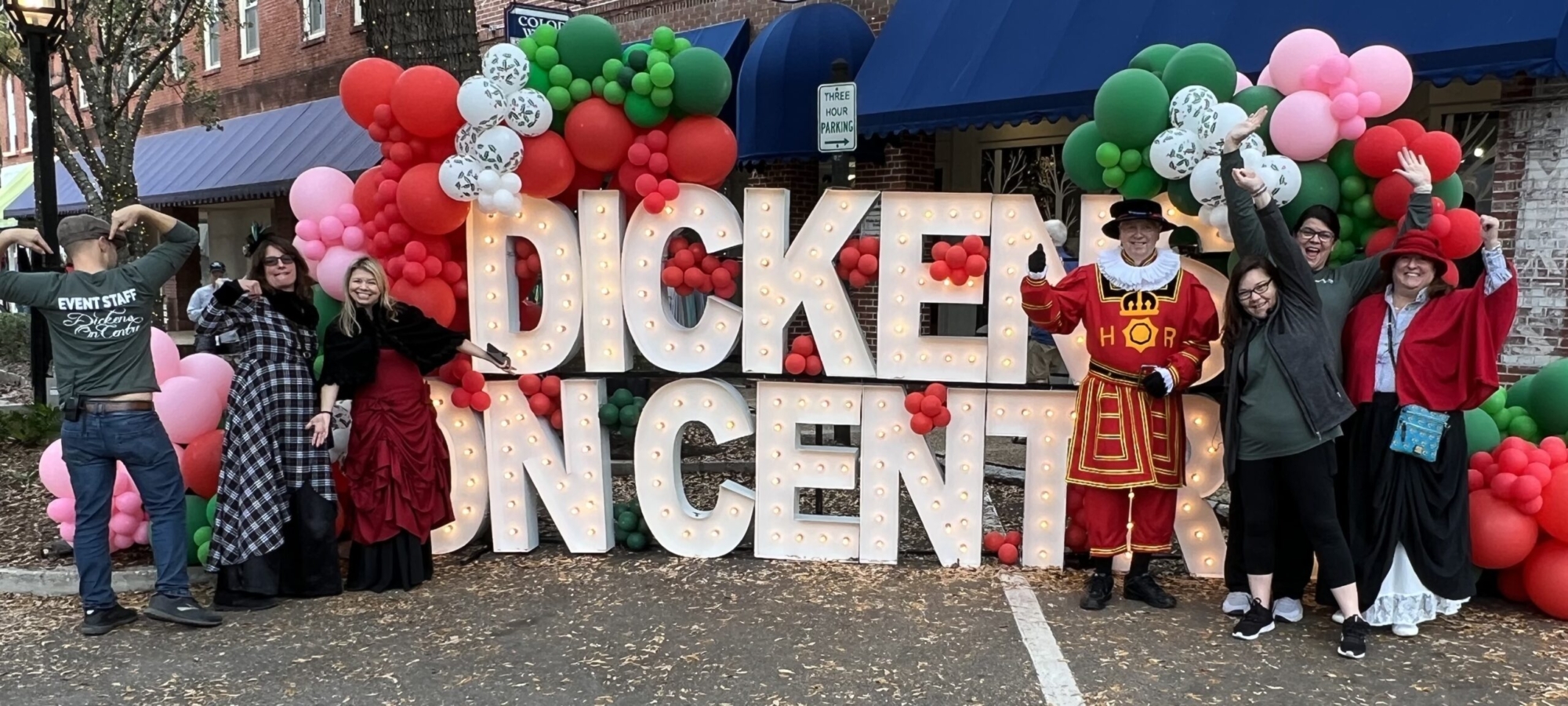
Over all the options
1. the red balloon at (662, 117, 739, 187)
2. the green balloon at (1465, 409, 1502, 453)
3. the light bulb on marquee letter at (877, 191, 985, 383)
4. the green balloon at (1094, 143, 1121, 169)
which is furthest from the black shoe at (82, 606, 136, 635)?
the green balloon at (1465, 409, 1502, 453)

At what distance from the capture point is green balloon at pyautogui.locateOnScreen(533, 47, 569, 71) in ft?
15.4

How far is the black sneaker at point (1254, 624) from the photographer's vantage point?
3.91 m

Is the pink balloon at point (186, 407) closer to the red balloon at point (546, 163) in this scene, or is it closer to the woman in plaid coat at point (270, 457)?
the woman in plaid coat at point (270, 457)

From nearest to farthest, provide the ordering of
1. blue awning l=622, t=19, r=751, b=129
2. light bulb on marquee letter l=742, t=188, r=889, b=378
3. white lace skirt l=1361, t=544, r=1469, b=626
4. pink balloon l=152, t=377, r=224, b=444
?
1. white lace skirt l=1361, t=544, r=1469, b=626
2. pink balloon l=152, t=377, r=224, b=444
3. light bulb on marquee letter l=742, t=188, r=889, b=378
4. blue awning l=622, t=19, r=751, b=129

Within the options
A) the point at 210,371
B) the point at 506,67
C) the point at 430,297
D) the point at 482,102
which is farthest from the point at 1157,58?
the point at 210,371

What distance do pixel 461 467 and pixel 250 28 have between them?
15072 mm

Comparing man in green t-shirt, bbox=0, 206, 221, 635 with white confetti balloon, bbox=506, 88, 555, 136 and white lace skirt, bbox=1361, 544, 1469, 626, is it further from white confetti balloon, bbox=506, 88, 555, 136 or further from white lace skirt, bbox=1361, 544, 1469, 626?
white lace skirt, bbox=1361, 544, 1469, 626

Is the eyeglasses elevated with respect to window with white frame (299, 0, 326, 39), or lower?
lower

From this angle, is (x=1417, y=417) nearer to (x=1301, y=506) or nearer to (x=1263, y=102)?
(x=1301, y=506)

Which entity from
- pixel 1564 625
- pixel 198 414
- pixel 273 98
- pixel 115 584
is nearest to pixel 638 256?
pixel 198 414

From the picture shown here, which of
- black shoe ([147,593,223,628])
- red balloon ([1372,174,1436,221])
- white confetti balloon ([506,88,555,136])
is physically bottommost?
black shoe ([147,593,223,628])

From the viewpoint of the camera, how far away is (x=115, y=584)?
15.5 ft

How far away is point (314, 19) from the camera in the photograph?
15.2 metres

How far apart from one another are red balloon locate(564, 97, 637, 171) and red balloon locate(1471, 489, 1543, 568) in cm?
398
